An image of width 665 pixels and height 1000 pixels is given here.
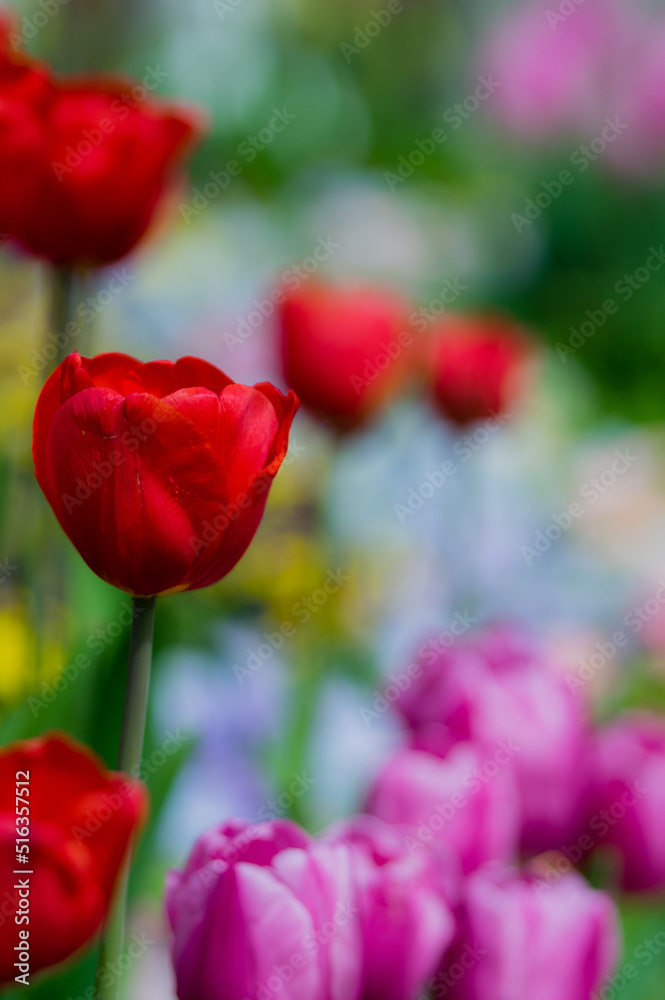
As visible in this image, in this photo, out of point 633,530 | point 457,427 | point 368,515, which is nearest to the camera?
point 457,427

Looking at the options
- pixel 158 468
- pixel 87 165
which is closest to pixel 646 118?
pixel 87 165

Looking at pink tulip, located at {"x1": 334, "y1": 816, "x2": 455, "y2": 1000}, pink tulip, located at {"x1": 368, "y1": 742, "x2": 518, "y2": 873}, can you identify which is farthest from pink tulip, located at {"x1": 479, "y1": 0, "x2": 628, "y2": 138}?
pink tulip, located at {"x1": 334, "y1": 816, "x2": 455, "y2": 1000}

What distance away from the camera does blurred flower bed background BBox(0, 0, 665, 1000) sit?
2.41 ft

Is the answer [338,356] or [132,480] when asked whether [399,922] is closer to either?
[132,480]

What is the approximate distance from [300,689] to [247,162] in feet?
5.65

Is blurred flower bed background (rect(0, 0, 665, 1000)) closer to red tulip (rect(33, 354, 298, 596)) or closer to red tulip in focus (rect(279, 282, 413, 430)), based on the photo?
red tulip in focus (rect(279, 282, 413, 430))

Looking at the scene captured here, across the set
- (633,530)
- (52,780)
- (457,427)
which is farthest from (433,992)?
(633,530)

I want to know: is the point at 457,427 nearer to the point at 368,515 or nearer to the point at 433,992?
the point at 368,515

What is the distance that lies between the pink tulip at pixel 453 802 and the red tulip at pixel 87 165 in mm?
319

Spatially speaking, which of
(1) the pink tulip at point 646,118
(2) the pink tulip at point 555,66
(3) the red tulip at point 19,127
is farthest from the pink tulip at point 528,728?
(2) the pink tulip at point 555,66

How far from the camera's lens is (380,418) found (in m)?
0.99

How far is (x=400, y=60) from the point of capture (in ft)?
9.80

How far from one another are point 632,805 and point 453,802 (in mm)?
115

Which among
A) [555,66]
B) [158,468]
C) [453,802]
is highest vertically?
[158,468]
